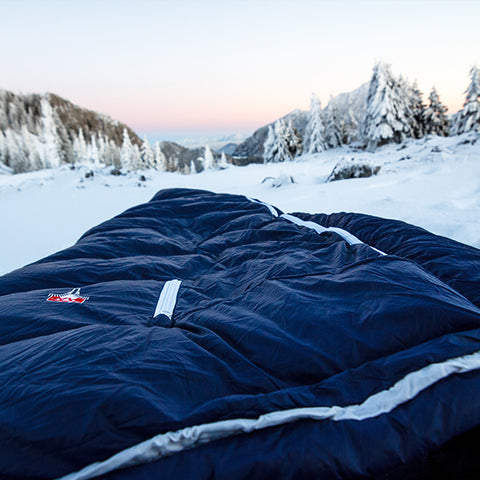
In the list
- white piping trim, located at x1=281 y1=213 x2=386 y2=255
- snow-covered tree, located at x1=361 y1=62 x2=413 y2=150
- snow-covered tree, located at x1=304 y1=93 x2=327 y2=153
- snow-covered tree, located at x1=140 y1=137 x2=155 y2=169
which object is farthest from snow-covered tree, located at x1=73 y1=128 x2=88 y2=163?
white piping trim, located at x1=281 y1=213 x2=386 y2=255

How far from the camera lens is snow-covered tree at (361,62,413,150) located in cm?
1860

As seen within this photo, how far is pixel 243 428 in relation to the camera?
822 mm

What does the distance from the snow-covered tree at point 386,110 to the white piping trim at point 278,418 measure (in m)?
21.0

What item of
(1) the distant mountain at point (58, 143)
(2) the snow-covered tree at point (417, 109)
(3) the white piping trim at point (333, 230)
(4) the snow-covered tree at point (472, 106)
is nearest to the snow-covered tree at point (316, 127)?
(2) the snow-covered tree at point (417, 109)

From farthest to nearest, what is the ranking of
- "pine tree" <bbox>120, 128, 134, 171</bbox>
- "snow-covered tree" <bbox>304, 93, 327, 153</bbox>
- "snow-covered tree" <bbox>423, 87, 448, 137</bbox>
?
"pine tree" <bbox>120, 128, 134, 171</bbox> < "snow-covered tree" <bbox>304, 93, 327, 153</bbox> < "snow-covered tree" <bbox>423, 87, 448, 137</bbox>

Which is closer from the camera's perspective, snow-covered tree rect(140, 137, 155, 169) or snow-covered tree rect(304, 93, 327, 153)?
snow-covered tree rect(304, 93, 327, 153)

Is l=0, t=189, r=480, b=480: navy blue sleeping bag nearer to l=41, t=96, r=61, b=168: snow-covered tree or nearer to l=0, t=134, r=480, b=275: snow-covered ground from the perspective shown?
l=0, t=134, r=480, b=275: snow-covered ground

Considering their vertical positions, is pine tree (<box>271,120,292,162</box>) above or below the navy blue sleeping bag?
above

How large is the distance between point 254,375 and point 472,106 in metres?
23.5

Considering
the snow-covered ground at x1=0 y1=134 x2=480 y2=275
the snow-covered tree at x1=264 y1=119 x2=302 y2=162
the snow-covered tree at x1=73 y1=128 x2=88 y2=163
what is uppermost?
the snow-covered tree at x1=73 y1=128 x2=88 y2=163

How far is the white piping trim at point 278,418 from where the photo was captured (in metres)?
0.76

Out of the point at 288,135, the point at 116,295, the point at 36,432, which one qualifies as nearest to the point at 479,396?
the point at 36,432

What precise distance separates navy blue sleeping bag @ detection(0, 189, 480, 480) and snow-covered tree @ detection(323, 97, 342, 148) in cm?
2579

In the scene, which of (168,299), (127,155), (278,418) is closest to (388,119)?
(168,299)
